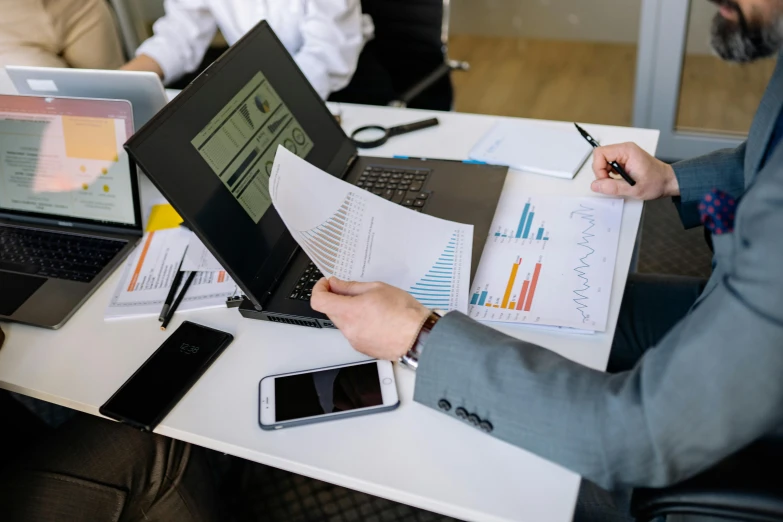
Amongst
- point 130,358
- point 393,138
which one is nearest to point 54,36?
point 393,138

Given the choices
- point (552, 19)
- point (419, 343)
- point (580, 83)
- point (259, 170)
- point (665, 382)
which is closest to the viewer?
point (665, 382)

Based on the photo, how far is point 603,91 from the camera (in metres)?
3.08

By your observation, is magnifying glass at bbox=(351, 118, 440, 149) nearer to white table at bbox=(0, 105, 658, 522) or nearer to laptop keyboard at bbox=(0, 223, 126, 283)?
white table at bbox=(0, 105, 658, 522)

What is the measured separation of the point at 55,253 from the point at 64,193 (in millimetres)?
118

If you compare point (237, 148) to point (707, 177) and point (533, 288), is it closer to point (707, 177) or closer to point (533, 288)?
point (533, 288)

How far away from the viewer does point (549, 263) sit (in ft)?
3.24

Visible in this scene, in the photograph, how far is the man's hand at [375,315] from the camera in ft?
2.73

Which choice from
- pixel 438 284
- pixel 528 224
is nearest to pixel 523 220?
pixel 528 224

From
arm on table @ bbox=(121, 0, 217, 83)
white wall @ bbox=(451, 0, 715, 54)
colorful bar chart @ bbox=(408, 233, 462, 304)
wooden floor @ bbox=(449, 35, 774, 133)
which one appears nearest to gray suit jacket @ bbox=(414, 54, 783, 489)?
colorful bar chart @ bbox=(408, 233, 462, 304)

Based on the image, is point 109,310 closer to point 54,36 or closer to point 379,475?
point 379,475

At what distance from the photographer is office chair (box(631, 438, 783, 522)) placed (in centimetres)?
71

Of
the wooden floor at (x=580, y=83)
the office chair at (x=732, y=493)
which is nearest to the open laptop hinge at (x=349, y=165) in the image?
the office chair at (x=732, y=493)

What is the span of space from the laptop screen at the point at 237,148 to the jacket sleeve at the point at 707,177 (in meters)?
0.65

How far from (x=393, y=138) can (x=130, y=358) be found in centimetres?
71
